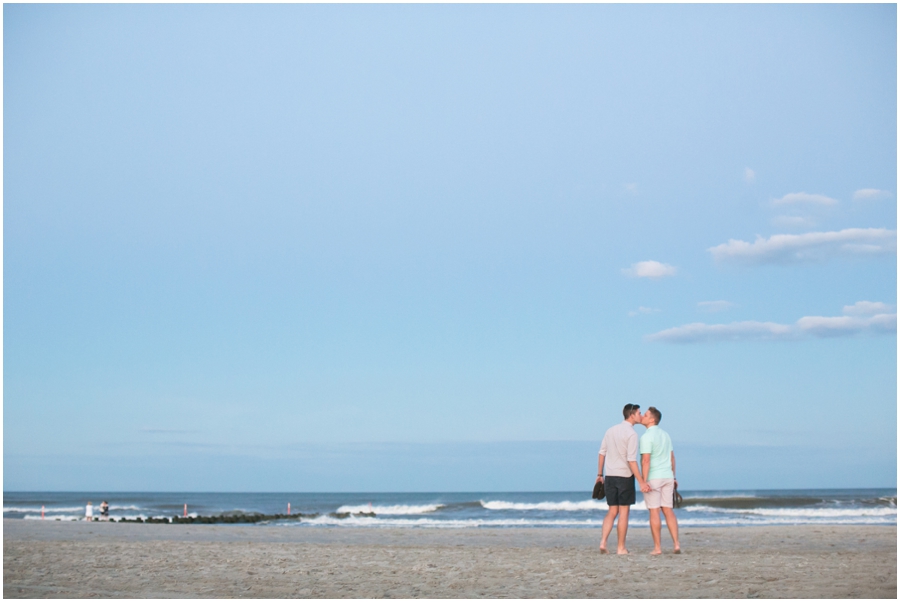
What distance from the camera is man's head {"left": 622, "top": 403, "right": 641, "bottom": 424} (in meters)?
9.36

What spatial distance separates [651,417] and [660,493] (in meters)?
0.83

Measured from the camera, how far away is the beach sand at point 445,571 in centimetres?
672

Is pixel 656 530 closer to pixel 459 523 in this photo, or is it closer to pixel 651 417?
pixel 651 417

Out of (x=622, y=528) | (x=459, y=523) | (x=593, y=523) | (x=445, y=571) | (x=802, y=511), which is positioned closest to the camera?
(x=445, y=571)

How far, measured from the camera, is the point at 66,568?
27.7ft

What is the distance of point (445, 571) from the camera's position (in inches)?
318

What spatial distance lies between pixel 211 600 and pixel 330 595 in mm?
931

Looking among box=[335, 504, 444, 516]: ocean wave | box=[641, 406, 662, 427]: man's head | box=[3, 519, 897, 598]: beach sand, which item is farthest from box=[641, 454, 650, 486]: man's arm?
box=[335, 504, 444, 516]: ocean wave

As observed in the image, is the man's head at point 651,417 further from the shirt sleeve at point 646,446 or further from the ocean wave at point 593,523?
the ocean wave at point 593,523

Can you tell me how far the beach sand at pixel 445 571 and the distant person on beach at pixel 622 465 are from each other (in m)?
0.51

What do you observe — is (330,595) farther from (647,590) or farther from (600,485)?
(600,485)

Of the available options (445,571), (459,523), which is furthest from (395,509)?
(445,571)

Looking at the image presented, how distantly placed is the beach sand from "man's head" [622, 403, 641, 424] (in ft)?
4.76

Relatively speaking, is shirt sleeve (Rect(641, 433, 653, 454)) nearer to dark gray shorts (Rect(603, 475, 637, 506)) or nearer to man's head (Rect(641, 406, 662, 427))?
man's head (Rect(641, 406, 662, 427))
